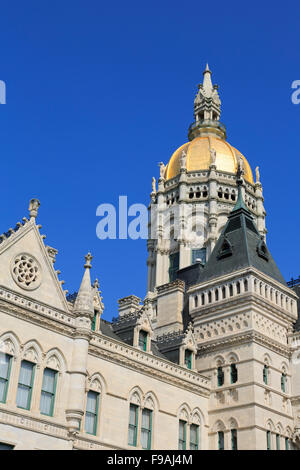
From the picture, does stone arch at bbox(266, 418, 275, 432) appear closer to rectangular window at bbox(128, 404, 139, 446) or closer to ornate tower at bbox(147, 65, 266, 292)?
rectangular window at bbox(128, 404, 139, 446)

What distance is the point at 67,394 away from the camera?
109 ft

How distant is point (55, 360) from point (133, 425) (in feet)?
22.7

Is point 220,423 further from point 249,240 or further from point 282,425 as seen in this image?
point 249,240

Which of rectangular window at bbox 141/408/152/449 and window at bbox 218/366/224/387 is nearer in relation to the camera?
rectangular window at bbox 141/408/152/449

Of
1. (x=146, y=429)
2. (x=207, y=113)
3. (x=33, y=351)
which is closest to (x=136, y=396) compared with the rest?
(x=146, y=429)

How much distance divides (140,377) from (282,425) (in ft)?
32.6

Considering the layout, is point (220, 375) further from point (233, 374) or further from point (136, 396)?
point (136, 396)

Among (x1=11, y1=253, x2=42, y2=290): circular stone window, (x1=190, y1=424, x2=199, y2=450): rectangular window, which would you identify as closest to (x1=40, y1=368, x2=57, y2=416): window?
(x1=11, y1=253, x2=42, y2=290): circular stone window

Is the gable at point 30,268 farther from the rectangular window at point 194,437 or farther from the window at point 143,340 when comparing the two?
the rectangular window at point 194,437

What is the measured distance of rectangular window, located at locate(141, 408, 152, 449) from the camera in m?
37.6

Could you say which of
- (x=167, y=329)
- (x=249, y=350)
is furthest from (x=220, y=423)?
(x=167, y=329)

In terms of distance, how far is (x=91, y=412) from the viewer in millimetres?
35281

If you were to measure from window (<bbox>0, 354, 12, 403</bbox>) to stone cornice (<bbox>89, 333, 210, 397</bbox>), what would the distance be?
5857 millimetres
